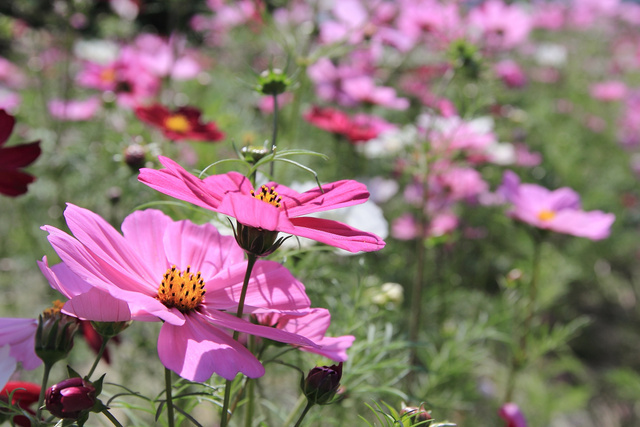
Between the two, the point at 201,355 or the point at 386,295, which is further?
the point at 386,295

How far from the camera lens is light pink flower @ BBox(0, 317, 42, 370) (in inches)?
13.4

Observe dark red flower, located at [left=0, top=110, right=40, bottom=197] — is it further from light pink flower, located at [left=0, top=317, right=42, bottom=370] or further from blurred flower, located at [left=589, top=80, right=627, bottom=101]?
blurred flower, located at [left=589, top=80, right=627, bottom=101]

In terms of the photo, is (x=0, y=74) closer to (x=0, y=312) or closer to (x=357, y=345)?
(x=0, y=312)

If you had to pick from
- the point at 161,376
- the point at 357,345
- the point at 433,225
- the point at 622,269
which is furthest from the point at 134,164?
the point at 622,269

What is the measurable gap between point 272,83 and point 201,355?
24cm

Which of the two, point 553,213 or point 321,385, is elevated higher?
point 321,385

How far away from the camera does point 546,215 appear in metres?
0.87

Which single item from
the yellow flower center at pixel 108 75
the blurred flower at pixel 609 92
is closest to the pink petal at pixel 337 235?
the yellow flower center at pixel 108 75

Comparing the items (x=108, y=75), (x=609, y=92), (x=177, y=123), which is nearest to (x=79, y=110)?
(x=108, y=75)

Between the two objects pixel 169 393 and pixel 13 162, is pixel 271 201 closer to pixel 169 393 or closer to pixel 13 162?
pixel 169 393

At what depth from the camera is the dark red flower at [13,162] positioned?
482 millimetres

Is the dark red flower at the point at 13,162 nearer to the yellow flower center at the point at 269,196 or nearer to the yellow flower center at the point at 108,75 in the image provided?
the yellow flower center at the point at 269,196

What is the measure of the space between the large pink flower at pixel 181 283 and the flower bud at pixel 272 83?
0.13m

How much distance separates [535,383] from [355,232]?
1114 millimetres
